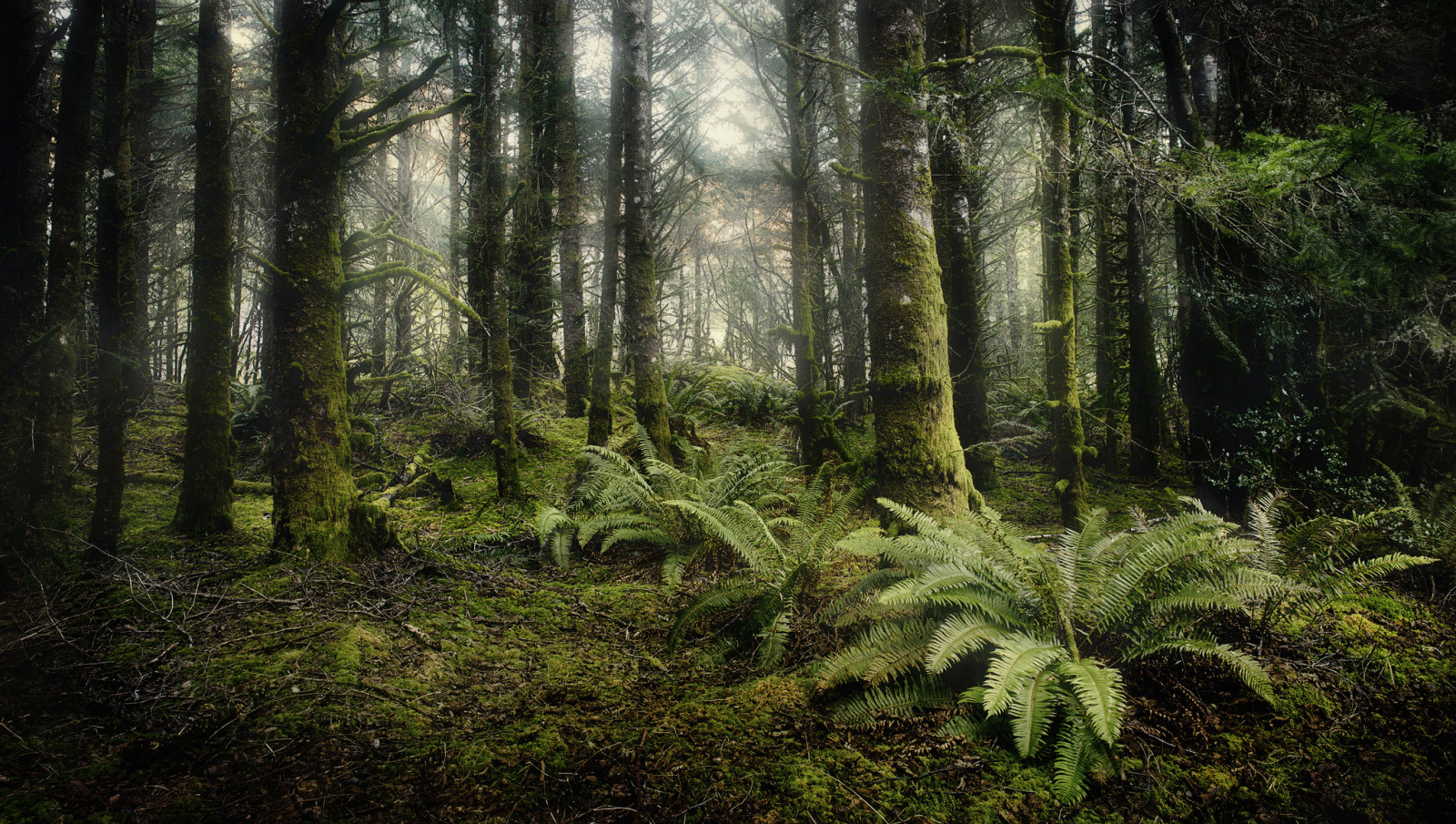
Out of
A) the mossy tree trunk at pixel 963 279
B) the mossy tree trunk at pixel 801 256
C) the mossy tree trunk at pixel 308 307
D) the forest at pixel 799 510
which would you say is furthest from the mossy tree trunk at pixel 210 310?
the mossy tree trunk at pixel 963 279

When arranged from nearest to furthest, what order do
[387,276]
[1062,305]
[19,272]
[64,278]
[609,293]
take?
[19,272] < [64,278] < [387,276] < [1062,305] < [609,293]

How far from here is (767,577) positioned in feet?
12.4

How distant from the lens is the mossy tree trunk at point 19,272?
12.6ft

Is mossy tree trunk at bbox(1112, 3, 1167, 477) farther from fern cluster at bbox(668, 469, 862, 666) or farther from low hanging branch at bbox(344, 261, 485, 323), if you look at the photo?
low hanging branch at bbox(344, 261, 485, 323)

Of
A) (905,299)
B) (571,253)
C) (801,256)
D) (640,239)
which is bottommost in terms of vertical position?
(905,299)

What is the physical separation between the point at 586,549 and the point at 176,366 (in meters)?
13.7

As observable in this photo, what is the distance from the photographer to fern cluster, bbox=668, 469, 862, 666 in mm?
3363

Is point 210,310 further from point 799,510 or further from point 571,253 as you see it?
point 571,253

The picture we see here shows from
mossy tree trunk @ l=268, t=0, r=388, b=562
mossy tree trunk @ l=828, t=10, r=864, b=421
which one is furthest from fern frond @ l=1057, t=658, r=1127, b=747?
mossy tree trunk @ l=828, t=10, r=864, b=421

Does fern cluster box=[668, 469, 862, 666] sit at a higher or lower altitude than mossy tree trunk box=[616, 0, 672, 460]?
lower

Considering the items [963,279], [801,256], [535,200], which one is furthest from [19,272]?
[963,279]

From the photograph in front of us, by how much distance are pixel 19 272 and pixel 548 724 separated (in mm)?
5279

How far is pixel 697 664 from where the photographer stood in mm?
3236

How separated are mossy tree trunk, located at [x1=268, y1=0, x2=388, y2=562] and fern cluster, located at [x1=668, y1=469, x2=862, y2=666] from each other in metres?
2.56
